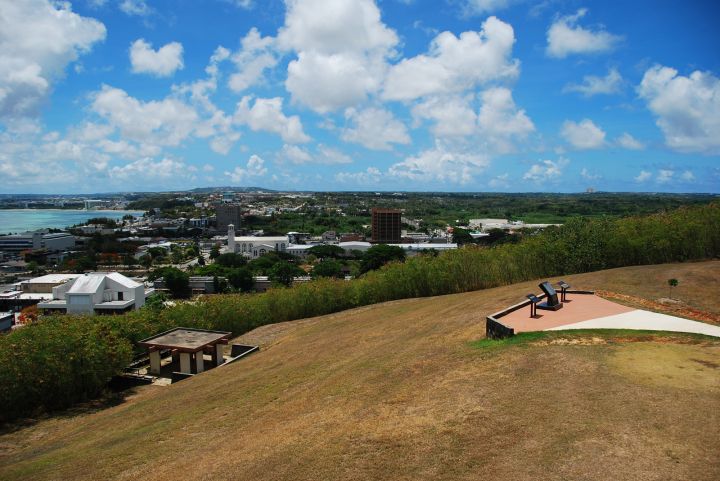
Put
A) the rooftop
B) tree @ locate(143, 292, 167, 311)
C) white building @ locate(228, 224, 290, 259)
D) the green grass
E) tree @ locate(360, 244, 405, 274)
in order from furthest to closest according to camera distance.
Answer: white building @ locate(228, 224, 290, 259) < tree @ locate(360, 244, 405, 274) < tree @ locate(143, 292, 167, 311) < the rooftop < the green grass

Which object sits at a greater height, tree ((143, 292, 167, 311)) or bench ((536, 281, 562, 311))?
bench ((536, 281, 562, 311))

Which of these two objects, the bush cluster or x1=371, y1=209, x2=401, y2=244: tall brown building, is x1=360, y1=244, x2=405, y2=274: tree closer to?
the bush cluster

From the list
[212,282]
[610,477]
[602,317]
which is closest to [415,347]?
[602,317]

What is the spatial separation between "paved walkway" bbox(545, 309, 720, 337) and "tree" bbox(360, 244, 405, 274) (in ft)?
145

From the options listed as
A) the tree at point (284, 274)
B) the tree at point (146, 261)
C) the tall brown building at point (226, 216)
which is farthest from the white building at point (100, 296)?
the tall brown building at point (226, 216)

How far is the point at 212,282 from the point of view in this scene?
184ft

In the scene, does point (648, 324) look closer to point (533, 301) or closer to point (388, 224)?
point (533, 301)

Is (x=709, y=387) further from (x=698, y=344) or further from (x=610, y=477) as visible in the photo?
(x=610, y=477)

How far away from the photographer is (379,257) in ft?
196

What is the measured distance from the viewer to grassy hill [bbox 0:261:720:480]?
21.5 ft

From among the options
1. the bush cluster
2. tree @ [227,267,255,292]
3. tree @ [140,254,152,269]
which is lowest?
A: tree @ [140,254,152,269]

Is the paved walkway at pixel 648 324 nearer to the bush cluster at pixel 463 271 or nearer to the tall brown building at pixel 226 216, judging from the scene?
the bush cluster at pixel 463 271

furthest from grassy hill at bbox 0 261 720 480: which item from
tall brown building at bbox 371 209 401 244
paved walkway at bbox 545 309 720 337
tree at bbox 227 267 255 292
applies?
tall brown building at bbox 371 209 401 244

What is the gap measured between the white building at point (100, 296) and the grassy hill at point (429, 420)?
24.4 meters
